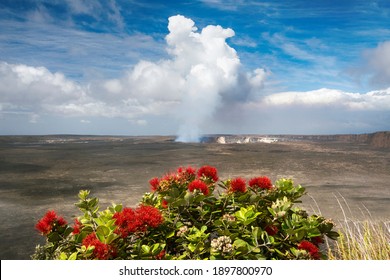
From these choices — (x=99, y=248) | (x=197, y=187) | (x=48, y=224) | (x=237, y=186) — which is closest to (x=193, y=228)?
(x=197, y=187)

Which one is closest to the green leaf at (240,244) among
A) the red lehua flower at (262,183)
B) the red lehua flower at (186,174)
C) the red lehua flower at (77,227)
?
the red lehua flower at (262,183)

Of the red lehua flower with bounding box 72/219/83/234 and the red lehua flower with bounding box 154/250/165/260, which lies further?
the red lehua flower with bounding box 72/219/83/234

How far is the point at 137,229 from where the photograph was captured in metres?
2.27

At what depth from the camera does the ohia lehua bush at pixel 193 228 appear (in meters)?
2.26

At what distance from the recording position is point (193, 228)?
2541 millimetres

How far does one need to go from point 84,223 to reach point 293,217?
159 cm

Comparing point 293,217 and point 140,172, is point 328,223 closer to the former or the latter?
point 293,217

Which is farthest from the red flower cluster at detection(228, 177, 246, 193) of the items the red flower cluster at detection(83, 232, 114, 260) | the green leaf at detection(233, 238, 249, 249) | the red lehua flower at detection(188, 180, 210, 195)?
the red flower cluster at detection(83, 232, 114, 260)

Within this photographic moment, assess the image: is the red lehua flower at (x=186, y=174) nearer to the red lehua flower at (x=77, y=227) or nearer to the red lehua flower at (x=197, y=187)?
the red lehua flower at (x=197, y=187)

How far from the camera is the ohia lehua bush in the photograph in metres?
2.26

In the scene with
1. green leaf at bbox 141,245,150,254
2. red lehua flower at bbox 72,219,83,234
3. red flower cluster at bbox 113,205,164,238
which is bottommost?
green leaf at bbox 141,245,150,254

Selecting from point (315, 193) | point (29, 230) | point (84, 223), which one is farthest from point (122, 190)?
point (84, 223)

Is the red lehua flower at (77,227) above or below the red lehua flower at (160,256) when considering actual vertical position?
above

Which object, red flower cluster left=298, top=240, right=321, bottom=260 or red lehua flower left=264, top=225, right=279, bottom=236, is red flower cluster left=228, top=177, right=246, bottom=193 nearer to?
red lehua flower left=264, top=225, right=279, bottom=236
